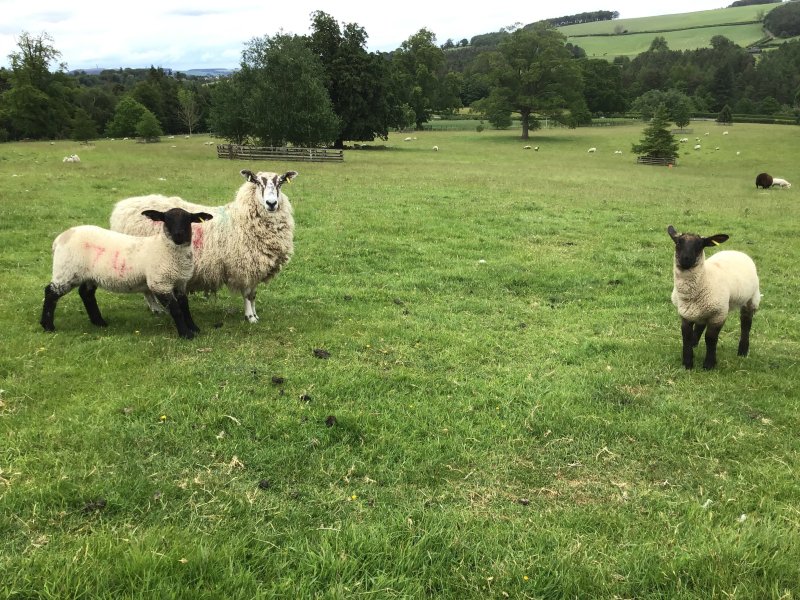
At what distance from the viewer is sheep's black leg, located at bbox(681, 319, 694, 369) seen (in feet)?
22.6

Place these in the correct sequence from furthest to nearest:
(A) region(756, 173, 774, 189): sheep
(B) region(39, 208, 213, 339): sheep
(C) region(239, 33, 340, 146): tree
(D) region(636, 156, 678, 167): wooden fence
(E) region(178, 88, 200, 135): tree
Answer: (E) region(178, 88, 200, 135): tree
(D) region(636, 156, 678, 167): wooden fence
(C) region(239, 33, 340, 146): tree
(A) region(756, 173, 774, 189): sheep
(B) region(39, 208, 213, 339): sheep

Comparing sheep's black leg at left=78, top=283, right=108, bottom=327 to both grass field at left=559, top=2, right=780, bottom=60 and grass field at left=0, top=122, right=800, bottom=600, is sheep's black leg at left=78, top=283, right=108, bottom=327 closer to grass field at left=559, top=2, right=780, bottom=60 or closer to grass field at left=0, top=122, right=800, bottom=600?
grass field at left=0, top=122, right=800, bottom=600

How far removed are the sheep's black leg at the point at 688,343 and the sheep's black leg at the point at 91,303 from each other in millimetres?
8350

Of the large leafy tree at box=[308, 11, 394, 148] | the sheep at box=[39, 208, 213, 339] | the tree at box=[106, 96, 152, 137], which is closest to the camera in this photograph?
the sheep at box=[39, 208, 213, 339]

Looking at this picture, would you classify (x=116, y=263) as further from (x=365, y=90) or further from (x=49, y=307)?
(x=365, y=90)

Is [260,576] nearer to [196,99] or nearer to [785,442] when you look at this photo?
[785,442]

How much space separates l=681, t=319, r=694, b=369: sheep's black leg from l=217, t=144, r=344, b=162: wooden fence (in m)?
37.0

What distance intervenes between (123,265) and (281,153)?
37212mm

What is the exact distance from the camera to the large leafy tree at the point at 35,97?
69.1m

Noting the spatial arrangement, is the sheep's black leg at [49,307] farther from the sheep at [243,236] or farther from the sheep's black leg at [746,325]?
the sheep's black leg at [746,325]

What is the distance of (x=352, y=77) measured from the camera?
50.1 meters

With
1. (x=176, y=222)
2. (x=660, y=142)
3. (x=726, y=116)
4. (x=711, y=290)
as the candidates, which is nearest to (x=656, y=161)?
(x=660, y=142)

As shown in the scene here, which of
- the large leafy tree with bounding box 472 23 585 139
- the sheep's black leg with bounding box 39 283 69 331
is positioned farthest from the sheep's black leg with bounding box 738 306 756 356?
the large leafy tree with bounding box 472 23 585 139

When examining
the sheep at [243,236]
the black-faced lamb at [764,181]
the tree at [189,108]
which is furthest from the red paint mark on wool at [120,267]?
the tree at [189,108]
